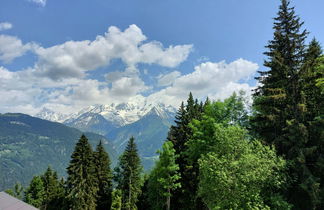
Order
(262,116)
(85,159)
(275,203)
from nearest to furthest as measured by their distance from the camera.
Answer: (275,203), (262,116), (85,159)

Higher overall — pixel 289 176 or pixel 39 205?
pixel 289 176

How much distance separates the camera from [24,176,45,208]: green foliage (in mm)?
65750

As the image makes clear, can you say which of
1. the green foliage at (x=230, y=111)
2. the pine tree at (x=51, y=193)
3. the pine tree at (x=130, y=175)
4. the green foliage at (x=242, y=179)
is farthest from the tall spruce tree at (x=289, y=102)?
the pine tree at (x=51, y=193)

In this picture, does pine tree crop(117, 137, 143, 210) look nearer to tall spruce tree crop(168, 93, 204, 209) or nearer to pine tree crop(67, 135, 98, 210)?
pine tree crop(67, 135, 98, 210)

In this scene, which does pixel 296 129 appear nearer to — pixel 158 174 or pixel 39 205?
pixel 158 174

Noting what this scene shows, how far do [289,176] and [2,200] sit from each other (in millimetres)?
28607

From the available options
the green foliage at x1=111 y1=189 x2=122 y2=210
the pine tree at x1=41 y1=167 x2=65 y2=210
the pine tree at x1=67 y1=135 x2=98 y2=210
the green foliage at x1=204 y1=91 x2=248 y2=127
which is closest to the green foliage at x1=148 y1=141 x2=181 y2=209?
the green foliage at x1=204 y1=91 x2=248 y2=127

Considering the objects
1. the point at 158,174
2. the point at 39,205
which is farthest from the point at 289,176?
the point at 39,205

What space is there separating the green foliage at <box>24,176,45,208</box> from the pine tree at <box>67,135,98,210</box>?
2952cm

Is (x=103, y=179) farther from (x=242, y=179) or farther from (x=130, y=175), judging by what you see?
(x=242, y=179)

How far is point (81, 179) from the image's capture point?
41.6 m

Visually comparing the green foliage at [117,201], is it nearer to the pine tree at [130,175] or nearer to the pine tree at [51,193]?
the pine tree at [130,175]

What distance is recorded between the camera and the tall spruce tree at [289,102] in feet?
68.5

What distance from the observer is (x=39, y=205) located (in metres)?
66.4
